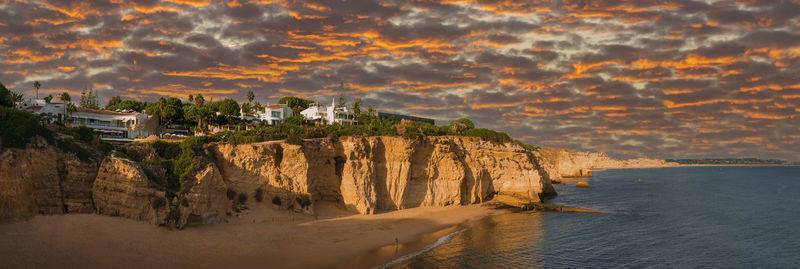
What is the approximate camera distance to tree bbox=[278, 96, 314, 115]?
9325 centimetres

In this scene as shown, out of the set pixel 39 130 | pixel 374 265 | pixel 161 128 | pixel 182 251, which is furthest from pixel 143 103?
pixel 374 265

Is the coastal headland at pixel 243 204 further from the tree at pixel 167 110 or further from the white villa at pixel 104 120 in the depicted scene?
the tree at pixel 167 110

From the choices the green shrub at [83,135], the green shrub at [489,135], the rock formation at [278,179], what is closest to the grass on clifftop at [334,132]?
the green shrub at [489,135]

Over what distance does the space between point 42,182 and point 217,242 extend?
11320 mm

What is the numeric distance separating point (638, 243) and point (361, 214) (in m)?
25.3

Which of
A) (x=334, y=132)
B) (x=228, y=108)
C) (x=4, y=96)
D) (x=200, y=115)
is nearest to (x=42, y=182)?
(x=334, y=132)

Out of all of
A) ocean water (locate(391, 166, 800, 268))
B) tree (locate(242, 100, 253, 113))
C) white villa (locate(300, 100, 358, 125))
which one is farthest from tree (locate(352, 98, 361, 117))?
ocean water (locate(391, 166, 800, 268))

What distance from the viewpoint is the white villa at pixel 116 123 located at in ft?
198

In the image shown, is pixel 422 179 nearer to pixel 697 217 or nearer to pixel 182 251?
pixel 182 251

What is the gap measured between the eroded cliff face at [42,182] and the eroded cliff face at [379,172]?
10.3 metres

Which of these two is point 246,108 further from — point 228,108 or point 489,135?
point 489,135

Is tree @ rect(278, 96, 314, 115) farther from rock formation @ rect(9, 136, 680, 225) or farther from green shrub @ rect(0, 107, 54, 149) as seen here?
green shrub @ rect(0, 107, 54, 149)

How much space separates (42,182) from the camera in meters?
26.8

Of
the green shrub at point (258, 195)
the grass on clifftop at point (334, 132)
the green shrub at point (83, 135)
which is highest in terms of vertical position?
the grass on clifftop at point (334, 132)
